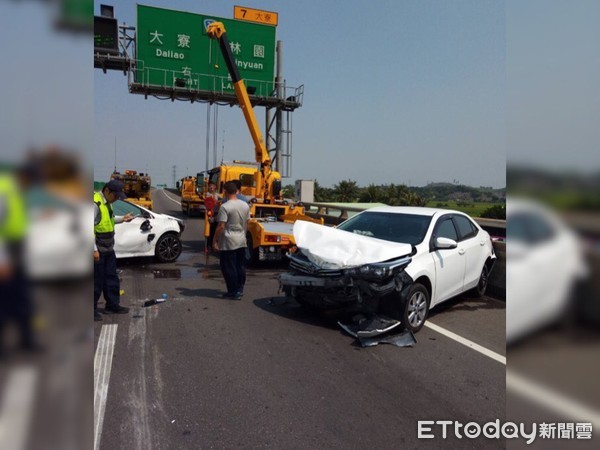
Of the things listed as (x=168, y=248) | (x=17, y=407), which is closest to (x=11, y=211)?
(x=17, y=407)

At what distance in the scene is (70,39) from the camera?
0.80 m

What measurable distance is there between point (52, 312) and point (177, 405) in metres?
3.13

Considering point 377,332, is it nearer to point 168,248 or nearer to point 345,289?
point 345,289

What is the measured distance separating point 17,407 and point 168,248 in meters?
9.50

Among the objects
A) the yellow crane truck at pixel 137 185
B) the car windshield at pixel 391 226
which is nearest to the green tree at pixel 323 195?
the yellow crane truck at pixel 137 185

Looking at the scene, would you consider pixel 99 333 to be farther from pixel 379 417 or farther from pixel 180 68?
pixel 180 68

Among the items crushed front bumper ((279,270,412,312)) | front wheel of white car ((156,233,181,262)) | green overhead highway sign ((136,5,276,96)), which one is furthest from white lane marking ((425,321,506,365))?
green overhead highway sign ((136,5,276,96))

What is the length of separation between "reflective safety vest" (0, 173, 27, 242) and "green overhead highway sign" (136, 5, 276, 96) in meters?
19.5

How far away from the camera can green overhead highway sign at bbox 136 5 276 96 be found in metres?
18.0

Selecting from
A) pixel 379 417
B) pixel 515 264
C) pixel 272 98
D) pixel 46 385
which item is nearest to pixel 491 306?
pixel 379 417

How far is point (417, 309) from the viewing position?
5.33 metres

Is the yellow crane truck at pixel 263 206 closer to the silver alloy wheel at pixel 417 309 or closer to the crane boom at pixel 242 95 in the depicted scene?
the crane boom at pixel 242 95

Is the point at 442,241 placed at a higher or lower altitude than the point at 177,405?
higher

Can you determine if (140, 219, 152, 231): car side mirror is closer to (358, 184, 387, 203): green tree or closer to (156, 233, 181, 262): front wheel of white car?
(156, 233, 181, 262): front wheel of white car
